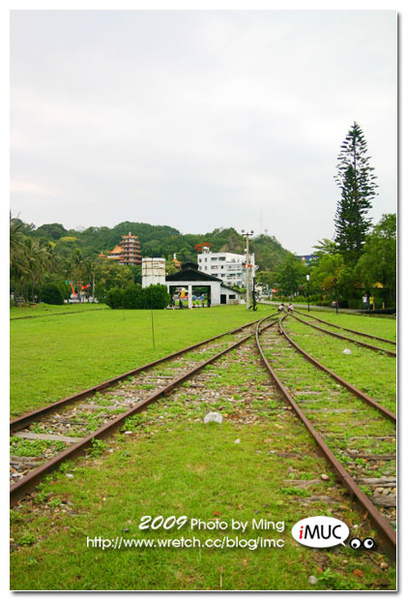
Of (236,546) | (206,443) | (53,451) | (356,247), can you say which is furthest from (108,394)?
(356,247)

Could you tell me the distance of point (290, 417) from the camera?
5527 mm

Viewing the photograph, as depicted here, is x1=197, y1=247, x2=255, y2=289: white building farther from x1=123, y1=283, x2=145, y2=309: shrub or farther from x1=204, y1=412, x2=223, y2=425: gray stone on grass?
x1=204, y1=412, x2=223, y2=425: gray stone on grass

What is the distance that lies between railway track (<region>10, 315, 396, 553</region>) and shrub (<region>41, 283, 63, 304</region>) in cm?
3051

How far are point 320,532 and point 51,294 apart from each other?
38.2 m

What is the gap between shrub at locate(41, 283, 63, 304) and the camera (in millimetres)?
36838

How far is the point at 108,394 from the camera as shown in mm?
7105

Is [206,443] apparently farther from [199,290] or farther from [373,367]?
[199,290]

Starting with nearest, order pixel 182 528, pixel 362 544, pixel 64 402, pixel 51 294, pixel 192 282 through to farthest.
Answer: pixel 362 544, pixel 182 528, pixel 64 402, pixel 51 294, pixel 192 282

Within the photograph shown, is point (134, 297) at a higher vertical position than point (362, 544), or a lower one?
higher

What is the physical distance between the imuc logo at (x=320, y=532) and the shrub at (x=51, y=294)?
36688mm

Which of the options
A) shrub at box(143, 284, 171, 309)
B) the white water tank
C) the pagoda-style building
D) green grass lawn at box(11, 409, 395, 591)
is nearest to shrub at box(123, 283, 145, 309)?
shrub at box(143, 284, 171, 309)

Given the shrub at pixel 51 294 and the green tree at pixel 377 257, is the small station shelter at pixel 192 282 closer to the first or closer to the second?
the shrub at pixel 51 294

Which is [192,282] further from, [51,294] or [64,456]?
[64,456]

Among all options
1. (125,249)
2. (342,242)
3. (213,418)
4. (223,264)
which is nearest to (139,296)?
(125,249)
